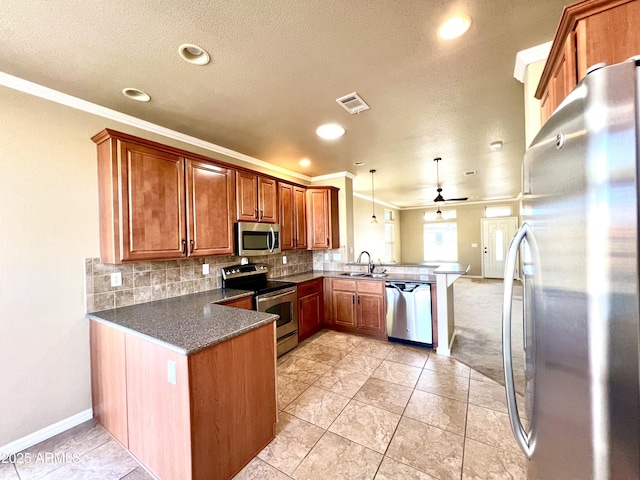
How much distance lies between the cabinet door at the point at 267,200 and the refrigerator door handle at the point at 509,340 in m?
2.86

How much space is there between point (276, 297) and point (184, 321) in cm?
135

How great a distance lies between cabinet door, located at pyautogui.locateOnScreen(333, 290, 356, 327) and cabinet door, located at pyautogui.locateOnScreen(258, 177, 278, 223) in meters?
1.50

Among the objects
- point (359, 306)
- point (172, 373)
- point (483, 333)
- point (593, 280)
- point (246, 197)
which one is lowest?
point (483, 333)

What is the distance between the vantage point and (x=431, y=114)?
2.60 m

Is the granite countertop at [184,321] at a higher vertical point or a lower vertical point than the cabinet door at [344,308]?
higher

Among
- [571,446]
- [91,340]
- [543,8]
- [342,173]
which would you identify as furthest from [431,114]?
[91,340]

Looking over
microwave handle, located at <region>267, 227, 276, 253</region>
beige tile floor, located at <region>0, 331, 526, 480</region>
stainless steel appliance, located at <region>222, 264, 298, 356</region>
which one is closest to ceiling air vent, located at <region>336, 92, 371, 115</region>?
microwave handle, located at <region>267, 227, 276, 253</region>

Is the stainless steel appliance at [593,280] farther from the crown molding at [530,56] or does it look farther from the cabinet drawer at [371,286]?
the cabinet drawer at [371,286]

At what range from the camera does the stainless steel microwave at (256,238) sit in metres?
3.00

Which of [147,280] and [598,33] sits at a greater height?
[598,33]

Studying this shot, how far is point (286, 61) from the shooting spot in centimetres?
178

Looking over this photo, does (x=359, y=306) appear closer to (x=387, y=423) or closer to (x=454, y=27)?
(x=387, y=423)

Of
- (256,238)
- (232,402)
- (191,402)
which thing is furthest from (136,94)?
(232,402)

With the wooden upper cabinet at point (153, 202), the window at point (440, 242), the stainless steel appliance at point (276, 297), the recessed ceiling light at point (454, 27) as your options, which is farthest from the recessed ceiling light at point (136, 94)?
the window at point (440, 242)
